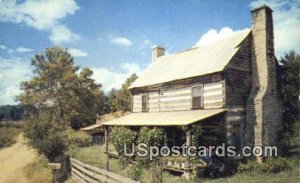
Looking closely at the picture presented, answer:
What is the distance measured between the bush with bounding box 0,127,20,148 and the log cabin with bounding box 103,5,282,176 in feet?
64.8

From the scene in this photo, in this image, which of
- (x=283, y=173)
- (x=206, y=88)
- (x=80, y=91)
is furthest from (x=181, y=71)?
(x=80, y=91)

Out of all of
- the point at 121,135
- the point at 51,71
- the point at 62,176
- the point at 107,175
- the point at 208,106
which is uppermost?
the point at 51,71

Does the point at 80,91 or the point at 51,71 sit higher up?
the point at 51,71

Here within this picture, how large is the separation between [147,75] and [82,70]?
1195cm

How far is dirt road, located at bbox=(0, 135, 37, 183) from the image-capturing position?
61.2 ft

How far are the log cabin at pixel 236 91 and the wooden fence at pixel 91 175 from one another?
12.1 feet

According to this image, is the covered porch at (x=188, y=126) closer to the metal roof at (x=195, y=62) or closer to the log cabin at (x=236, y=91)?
the log cabin at (x=236, y=91)

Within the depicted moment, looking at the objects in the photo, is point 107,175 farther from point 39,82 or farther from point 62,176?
point 39,82

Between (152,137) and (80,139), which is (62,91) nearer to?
(80,139)

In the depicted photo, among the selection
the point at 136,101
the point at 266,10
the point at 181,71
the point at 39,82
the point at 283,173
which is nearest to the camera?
the point at 283,173

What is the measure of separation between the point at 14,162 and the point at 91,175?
13454 mm

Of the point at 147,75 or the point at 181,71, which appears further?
the point at 147,75

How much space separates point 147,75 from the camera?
21188 mm

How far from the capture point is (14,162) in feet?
74.5
